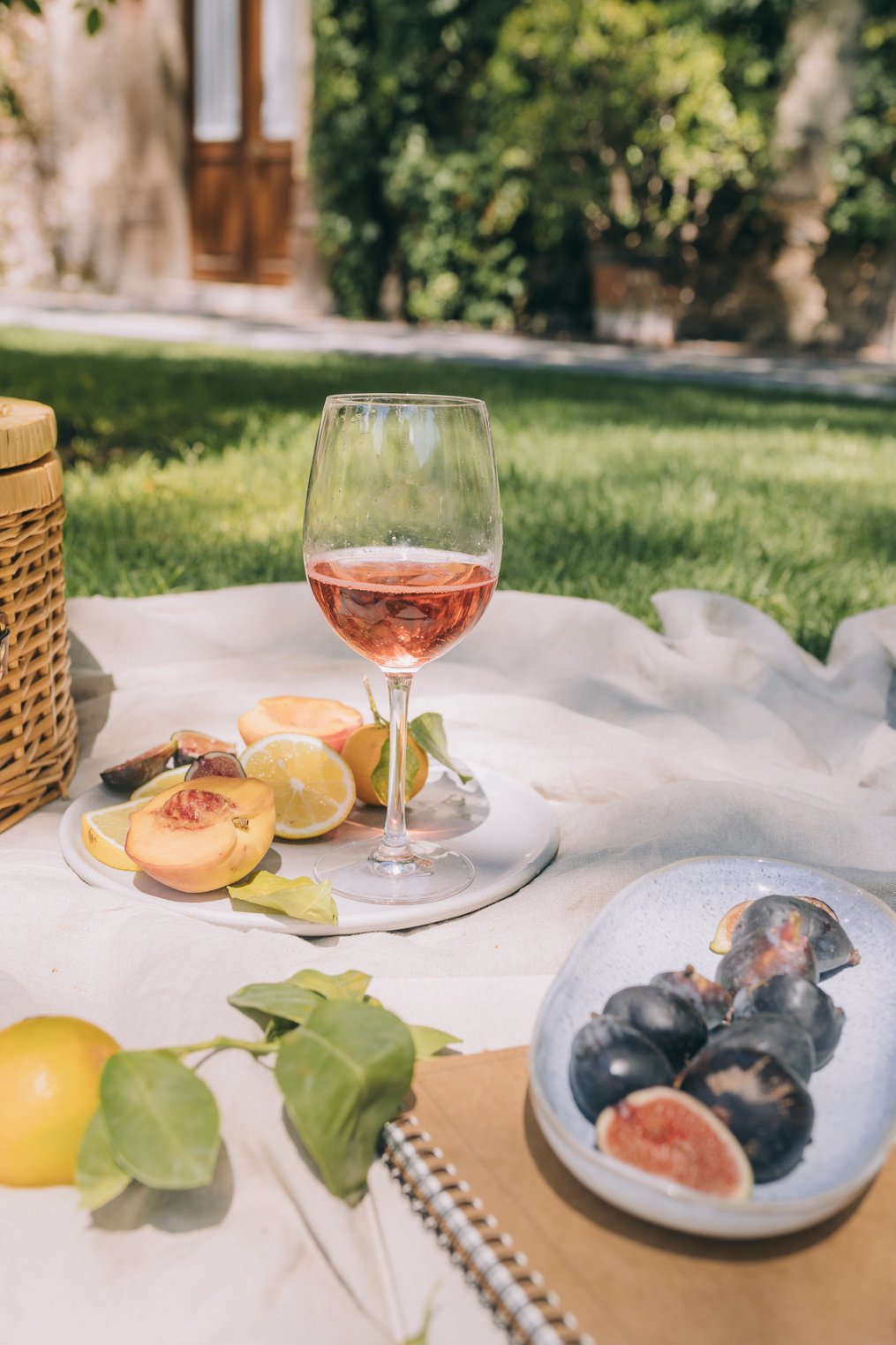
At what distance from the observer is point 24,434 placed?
179 cm

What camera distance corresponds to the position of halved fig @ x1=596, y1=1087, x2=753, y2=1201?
973 mm

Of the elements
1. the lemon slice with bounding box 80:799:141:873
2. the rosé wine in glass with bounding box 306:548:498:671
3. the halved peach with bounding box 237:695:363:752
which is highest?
the rosé wine in glass with bounding box 306:548:498:671

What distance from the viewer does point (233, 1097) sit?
120cm

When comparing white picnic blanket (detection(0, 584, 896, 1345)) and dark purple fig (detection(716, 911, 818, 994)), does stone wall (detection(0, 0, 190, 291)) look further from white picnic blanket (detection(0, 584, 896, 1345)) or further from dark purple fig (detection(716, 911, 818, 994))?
Answer: dark purple fig (detection(716, 911, 818, 994))

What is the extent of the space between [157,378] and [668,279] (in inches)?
251

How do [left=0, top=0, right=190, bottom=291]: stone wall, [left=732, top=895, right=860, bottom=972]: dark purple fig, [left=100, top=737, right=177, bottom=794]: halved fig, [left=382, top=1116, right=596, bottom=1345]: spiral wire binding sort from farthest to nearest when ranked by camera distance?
[left=0, top=0, right=190, bottom=291]: stone wall < [left=100, top=737, right=177, bottom=794]: halved fig < [left=732, top=895, right=860, bottom=972]: dark purple fig < [left=382, top=1116, right=596, bottom=1345]: spiral wire binding

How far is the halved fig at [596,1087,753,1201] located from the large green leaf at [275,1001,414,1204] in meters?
0.18

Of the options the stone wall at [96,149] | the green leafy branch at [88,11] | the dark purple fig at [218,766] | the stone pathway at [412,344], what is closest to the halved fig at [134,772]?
the dark purple fig at [218,766]

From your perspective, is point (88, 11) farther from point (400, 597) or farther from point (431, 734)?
point (400, 597)

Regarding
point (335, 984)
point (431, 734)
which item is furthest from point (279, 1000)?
point (431, 734)

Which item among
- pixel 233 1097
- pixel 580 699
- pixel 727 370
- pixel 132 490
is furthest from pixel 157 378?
pixel 233 1097

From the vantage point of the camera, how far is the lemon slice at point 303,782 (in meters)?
1.79

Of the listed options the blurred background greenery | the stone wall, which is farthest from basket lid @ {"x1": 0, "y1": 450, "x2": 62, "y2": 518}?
the stone wall

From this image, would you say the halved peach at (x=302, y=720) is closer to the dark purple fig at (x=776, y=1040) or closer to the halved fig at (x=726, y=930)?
the halved fig at (x=726, y=930)
